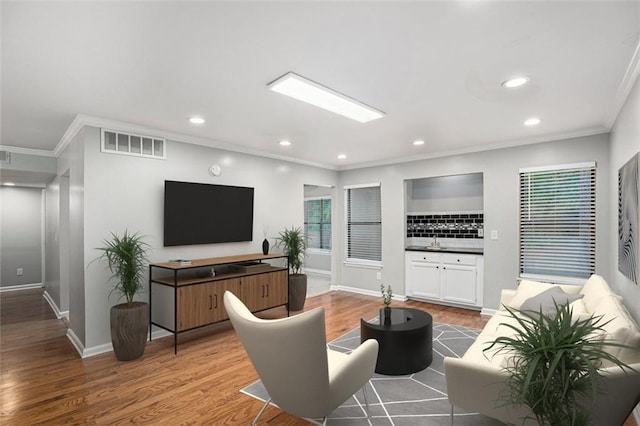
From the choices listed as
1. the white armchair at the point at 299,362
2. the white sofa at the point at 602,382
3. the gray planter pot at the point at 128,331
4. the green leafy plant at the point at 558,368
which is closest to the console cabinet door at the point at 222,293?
the gray planter pot at the point at 128,331

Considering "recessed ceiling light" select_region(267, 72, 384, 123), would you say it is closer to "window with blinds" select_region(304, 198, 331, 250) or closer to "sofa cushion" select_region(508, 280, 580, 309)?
"sofa cushion" select_region(508, 280, 580, 309)

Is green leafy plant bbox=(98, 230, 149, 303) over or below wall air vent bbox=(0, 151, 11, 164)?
below

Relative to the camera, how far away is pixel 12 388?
2.91 meters

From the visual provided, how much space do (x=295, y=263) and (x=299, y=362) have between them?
3.58 m

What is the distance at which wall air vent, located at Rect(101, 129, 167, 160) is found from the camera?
12.2ft

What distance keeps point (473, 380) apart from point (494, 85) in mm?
2222

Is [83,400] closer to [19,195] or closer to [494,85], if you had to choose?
[494,85]

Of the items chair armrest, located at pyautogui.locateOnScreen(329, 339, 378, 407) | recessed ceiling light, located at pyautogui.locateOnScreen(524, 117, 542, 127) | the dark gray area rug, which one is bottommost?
the dark gray area rug

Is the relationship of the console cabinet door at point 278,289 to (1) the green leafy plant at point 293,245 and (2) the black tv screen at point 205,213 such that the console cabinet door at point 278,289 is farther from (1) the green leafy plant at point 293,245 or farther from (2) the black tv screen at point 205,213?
(2) the black tv screen at point 205,213

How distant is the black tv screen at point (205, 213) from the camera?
421cm

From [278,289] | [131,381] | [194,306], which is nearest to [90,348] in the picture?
[131,381]

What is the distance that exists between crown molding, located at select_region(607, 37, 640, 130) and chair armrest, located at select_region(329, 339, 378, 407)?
2598mm

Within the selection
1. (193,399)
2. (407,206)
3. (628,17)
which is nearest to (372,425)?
(193,399)

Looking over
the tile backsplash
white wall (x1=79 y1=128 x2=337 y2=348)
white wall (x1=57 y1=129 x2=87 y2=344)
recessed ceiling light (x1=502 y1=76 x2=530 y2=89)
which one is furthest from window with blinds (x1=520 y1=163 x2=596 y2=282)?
white wall (x1=57 y1=129 x2=87 y2=344)
